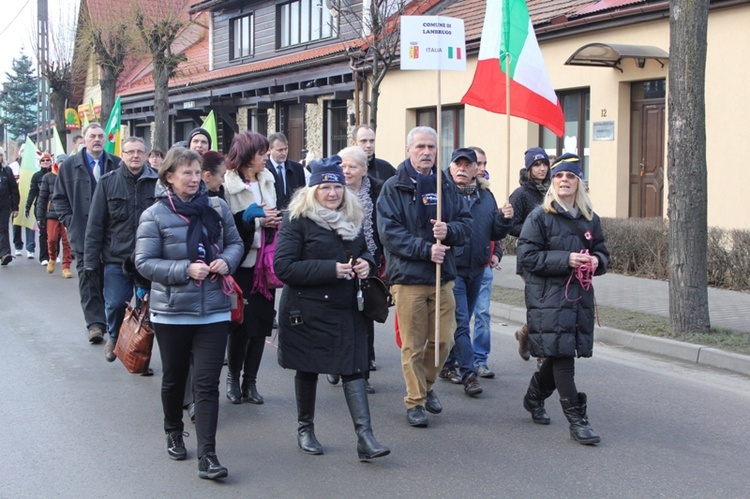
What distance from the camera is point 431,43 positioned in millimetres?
6703

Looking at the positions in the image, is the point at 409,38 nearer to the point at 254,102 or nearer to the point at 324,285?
the point at 324,285

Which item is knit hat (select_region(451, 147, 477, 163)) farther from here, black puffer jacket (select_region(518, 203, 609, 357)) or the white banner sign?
black puffer jacket (select_region(518, 203, 609, 357))

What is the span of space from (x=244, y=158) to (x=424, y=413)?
2.28 meters

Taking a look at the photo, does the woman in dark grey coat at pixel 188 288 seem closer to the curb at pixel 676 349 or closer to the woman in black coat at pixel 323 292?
the woman in black coat at pixel 323 292

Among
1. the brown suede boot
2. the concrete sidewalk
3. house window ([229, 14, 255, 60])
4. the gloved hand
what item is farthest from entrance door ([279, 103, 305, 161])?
the gloved hand

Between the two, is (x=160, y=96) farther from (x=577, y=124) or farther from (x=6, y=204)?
(x=577, y=124)

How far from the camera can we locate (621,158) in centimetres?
1628

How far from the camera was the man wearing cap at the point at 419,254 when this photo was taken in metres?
6.07

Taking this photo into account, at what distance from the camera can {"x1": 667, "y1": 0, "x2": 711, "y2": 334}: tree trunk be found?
8891 millimetres

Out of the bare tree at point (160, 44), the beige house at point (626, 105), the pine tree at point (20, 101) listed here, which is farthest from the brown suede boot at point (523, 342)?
the pine tree at point (20, 101)

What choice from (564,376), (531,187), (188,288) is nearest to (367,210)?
(531,187)

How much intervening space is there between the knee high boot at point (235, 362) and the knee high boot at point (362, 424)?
1.63 m

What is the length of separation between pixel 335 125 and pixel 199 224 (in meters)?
20.8

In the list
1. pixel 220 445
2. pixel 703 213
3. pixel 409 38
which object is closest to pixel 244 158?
pixel 409 38
